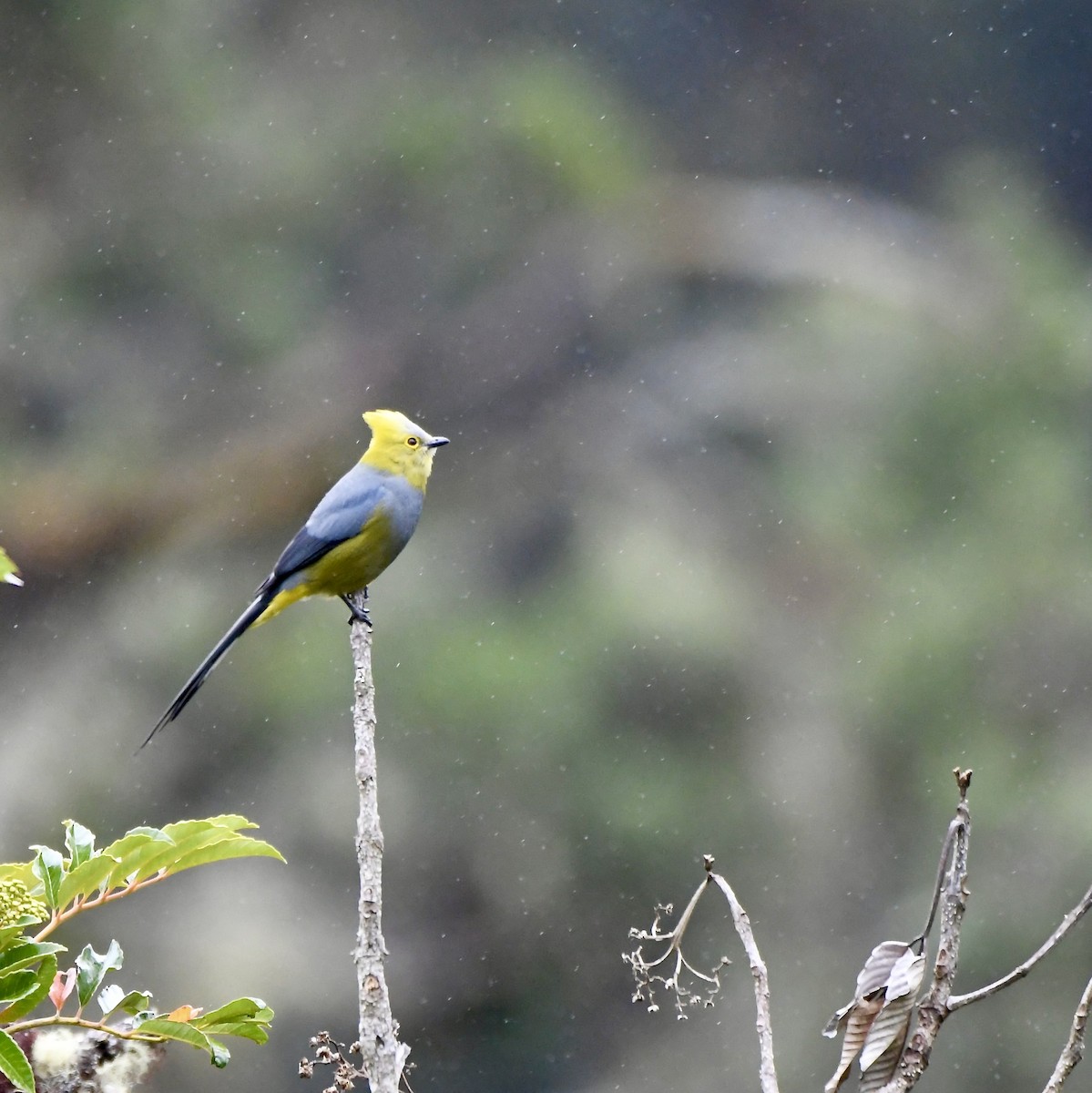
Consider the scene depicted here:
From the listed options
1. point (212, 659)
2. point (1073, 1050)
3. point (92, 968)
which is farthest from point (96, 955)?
point (212, 659)

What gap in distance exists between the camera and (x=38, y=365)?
17.4 feet

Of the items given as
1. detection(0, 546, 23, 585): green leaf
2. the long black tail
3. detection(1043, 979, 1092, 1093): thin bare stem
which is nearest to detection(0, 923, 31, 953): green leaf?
detection(0, 546, 23, 585): green leaf

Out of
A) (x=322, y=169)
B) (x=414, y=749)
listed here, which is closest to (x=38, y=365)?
(x=322, y=169)

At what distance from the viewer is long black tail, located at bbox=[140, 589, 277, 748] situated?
4.40 feet

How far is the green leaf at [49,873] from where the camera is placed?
58 centimetres

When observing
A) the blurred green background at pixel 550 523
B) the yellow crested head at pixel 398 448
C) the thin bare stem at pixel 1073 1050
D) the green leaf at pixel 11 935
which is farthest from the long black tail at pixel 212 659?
the blurred green background at pixel 550 523

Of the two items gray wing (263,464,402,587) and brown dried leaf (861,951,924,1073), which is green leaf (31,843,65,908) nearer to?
brown dried leaf (861,951,924,1073)

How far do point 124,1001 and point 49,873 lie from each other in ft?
0.17

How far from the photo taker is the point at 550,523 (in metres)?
5.31

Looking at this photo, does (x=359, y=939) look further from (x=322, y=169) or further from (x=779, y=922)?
(x=322, y=169)

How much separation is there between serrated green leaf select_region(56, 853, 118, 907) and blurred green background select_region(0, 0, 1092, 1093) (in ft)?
11.9

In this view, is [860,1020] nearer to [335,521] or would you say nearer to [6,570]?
[6,570]

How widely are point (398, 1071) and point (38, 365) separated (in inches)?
198

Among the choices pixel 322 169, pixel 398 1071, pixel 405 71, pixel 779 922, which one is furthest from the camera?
pixel 405 71
